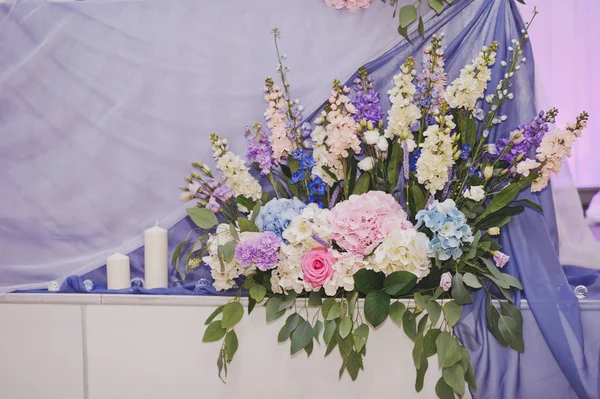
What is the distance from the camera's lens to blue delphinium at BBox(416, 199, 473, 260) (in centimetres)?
159

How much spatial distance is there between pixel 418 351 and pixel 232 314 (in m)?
0.47

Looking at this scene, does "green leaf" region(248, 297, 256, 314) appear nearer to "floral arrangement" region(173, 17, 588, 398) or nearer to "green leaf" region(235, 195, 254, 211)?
"floral arrangement" region(173, 17, 588, 398)

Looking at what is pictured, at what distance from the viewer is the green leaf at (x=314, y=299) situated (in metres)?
1.69

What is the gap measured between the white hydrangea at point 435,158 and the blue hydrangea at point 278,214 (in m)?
0.32

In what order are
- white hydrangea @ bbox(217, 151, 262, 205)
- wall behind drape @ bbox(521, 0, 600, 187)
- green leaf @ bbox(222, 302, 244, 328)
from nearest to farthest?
green leaf @ bbox(222, 302, 244, 328), white hydrangea @ bbox(217, 151, 262, 205), wall behind drape @ bbox(521, 0, 600, 187)

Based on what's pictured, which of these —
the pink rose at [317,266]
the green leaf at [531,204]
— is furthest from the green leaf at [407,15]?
the pink rose at [317,266]

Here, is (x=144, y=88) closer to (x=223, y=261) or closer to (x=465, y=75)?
(x=223, y=261)

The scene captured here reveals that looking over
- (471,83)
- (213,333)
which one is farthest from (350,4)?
(213,333)

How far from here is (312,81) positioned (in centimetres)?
193

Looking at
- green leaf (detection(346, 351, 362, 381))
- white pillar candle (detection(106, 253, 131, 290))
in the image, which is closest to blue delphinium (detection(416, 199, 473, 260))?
green leaf (detection(346, 351, 362, 381))

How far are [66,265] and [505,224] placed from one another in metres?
1.29

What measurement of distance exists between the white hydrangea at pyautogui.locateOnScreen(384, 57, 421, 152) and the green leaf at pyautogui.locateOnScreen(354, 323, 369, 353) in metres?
0.48

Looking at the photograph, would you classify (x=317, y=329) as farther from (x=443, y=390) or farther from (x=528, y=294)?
(x=528, y=294)

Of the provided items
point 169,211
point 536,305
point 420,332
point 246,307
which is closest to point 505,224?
point 536,305
